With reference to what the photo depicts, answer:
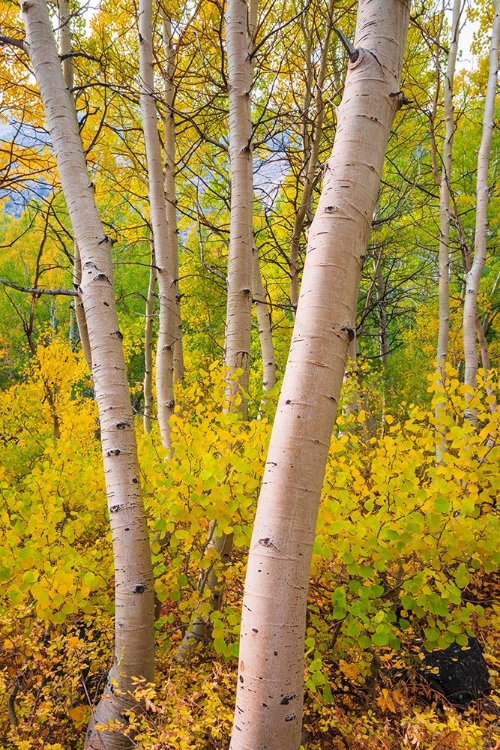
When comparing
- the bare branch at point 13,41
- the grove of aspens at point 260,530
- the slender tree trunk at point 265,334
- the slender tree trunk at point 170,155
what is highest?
the slender tree trunk at point 170,155

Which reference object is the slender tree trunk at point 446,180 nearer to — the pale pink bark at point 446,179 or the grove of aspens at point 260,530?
the pale pink bark at point 446,179

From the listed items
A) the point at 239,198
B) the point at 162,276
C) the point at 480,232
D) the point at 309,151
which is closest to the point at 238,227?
the point at 239,198

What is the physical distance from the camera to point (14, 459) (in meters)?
6.56

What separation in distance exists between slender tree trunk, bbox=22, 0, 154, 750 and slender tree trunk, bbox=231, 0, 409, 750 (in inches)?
41.3

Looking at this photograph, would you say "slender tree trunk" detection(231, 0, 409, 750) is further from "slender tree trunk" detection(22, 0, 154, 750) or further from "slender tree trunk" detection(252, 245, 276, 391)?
"slender tree trunk" detection(252, 245, 276, 391)

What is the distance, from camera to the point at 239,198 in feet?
9.18

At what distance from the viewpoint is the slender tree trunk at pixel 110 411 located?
2.07 metres

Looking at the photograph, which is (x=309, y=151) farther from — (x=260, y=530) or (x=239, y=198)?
(x=260, y=530)

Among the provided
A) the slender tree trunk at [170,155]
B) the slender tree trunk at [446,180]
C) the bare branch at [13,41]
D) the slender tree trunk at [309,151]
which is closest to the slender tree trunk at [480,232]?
the slender tree trunk at [446,180]

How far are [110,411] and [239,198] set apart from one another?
1.63 m

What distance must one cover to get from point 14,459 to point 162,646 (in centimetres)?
503

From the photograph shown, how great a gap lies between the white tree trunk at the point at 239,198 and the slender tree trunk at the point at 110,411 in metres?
0.80

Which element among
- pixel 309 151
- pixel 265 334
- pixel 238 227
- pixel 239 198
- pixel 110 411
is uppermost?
pixel 309 151

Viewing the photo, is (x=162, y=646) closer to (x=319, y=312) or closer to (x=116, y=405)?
(x=116, y=405)
